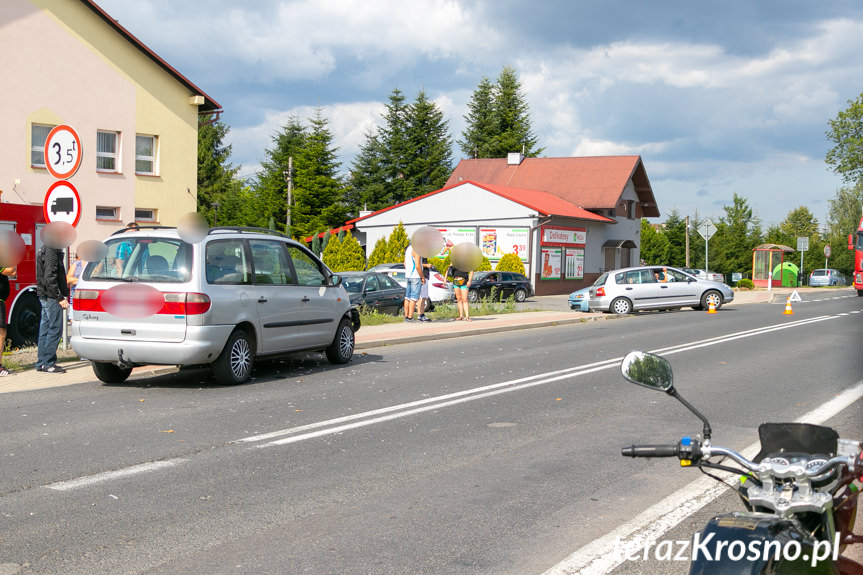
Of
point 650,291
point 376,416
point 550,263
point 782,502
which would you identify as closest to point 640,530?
point 782,502

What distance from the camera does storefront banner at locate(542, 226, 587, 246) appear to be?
144 ft

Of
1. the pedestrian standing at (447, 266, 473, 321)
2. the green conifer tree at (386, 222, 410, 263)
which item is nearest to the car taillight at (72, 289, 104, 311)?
the pedestrian standing at (447, 266, 473, 321)

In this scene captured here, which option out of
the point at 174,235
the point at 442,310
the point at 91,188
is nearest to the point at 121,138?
the point at 91,188

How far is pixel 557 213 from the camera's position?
4391 cm

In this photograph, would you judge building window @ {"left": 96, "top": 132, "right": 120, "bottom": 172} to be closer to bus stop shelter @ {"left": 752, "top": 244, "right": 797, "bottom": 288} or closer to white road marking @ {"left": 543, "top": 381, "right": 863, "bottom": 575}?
white road marking @ {"left": 543, "top": 381, "right": 863, "bottom": 575}

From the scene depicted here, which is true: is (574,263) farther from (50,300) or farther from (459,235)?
(50,300)

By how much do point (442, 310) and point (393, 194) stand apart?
49.3 m

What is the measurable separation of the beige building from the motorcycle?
27.4 metres

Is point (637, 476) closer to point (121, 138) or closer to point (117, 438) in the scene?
point (117, 438)

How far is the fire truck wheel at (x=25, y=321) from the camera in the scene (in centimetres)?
1375

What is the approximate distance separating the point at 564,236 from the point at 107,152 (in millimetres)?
24198

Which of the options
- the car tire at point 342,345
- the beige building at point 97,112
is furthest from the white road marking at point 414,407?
the beige building at point 97,112

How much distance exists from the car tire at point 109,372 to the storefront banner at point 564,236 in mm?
34399

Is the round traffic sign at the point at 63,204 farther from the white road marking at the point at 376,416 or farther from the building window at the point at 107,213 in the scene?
the building window at the point at 107,213
